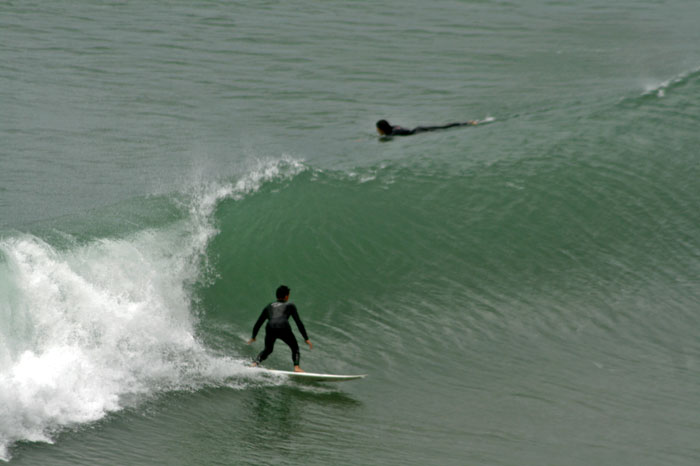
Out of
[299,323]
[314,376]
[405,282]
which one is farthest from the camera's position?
[405,282]

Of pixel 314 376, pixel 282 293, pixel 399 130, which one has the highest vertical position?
pixel 399 130

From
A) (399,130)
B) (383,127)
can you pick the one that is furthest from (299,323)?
(399,130)

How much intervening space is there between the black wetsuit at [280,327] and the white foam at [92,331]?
505 millimetres

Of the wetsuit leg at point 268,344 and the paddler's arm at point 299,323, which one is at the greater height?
the paddler's arm at point 299,323

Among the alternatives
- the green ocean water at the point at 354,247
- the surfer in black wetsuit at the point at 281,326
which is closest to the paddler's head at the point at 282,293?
the surfer in black wetsuit at the point at 281,326

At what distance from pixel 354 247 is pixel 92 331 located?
4829mm

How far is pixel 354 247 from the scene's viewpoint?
46.5ft

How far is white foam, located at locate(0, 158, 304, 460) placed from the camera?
9.21 metres

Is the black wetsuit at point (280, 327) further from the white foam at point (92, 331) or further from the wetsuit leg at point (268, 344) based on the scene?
the white foam at point (92, 331)

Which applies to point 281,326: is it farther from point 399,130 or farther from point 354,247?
point 399,130

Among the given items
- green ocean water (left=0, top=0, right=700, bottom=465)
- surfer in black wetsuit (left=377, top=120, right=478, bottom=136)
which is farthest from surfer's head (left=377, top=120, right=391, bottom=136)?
green ocean water (left=0, top=0, right=700, bottom=465)

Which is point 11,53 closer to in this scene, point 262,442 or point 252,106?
point 252,106

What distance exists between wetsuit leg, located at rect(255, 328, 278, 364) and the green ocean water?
0.25 meters

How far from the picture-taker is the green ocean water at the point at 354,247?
31.1 feet
